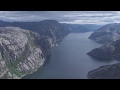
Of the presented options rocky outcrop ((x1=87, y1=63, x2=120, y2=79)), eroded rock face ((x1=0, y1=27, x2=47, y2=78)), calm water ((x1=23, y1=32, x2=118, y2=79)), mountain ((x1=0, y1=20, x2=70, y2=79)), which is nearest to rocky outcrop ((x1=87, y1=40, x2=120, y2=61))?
calm water ((x1=23, y1=32, x2=118, y2=79))

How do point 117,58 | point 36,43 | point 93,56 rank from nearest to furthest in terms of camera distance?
point 117,58 < point 93,56 < point 36,43

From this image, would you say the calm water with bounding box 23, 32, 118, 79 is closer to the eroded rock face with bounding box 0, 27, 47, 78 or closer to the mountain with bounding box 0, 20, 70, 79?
the mountain with bounding box 0, 20, 70, 79

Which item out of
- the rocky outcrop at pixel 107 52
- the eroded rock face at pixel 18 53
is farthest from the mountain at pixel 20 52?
the rocky outcrop at pixel 107 52

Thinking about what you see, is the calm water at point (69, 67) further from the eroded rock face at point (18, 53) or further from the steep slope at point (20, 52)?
the eroded rock face at point (18, 53)

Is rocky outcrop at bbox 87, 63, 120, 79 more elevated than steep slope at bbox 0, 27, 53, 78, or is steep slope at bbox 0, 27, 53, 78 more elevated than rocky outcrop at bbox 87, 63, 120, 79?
rocky outcrop at bbox 87, 63, 120, 79

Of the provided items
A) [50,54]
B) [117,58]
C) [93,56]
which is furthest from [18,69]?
[117,58]

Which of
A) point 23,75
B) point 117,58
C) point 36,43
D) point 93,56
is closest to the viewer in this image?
point 23,75

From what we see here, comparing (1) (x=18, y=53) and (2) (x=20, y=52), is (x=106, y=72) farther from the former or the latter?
(2) (x=20, y=52)
